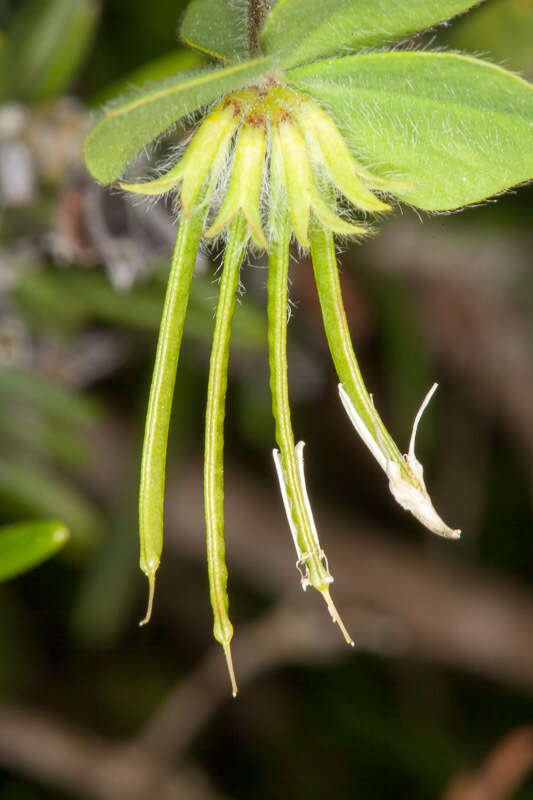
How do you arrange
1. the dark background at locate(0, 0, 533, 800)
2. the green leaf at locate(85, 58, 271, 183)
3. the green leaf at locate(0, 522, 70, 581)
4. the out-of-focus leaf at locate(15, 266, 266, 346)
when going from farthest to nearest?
the dark background at locate(0, 0, 533, 800) → the out-of-focus leaf at locate(15, 266, 266, 346) → the green leaf at locate(0, 522, 70, 581) → the green leaf at locate(85, 58, 271, 183)

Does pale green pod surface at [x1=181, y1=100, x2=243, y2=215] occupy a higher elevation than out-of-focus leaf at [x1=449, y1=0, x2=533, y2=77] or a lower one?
lower

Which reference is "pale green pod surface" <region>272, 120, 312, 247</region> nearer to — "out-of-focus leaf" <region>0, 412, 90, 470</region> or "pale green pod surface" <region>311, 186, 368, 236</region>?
"pale green pod surface" <region>311, 186, 368, 236</region>

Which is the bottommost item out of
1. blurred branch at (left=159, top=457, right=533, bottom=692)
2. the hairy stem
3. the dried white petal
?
blurred branch at (left=159, top=457, right=533, bottom=692)

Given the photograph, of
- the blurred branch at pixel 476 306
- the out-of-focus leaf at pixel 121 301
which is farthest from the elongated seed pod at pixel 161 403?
the blurred branch at pixel 476 306

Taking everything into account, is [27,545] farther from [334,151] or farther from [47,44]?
[47,44]

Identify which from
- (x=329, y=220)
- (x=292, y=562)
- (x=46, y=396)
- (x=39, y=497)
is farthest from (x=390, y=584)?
(x=329, y=220)

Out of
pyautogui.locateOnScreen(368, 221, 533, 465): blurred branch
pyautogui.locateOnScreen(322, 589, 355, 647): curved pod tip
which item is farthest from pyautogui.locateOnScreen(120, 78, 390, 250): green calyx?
pyautogui.locateOnScreen(368, 221, 533, 465): blurred branch

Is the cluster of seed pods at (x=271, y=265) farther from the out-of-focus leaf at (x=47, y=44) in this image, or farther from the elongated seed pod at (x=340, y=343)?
the out-of-focus leaf at (x=47, y=44)
